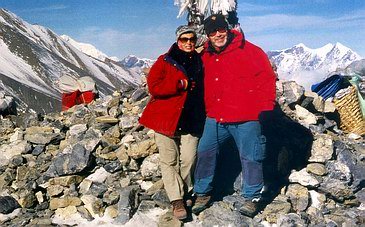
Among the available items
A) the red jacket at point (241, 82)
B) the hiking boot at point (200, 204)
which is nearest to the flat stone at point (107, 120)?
the hiking boot at point (200, 204)

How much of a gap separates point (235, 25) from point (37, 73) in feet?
214

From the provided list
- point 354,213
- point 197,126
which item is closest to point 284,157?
point 354,213

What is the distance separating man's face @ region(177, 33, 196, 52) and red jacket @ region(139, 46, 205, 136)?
139 mm

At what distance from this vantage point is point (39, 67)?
234ft

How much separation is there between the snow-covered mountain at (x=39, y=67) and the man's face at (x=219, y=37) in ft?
140

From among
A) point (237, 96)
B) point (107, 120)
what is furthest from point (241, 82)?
point (107, 120)

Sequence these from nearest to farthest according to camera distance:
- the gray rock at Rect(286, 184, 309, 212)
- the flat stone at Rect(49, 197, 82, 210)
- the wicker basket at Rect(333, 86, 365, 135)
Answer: the gray rock at Rect(286, 184, 309, 212) < the flat stone at Rect(49, 197, 82, 210) < the wicker basket at Rect(333, 86, 365, 135)

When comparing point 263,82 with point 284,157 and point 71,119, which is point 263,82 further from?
point 71,119

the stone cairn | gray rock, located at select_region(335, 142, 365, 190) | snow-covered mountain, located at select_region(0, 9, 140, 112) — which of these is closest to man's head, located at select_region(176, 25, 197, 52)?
the stone cairn

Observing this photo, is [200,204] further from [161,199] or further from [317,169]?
[317,169]

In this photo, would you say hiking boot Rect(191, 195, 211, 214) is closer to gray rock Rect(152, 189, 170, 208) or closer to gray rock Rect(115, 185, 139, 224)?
gray rock Rect(152, 189, 170, 208)

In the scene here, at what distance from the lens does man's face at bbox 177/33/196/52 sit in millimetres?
5183

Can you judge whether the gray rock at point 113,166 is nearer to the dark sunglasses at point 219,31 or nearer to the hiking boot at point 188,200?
the hiking boot at point 188,200

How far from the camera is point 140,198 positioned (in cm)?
626
